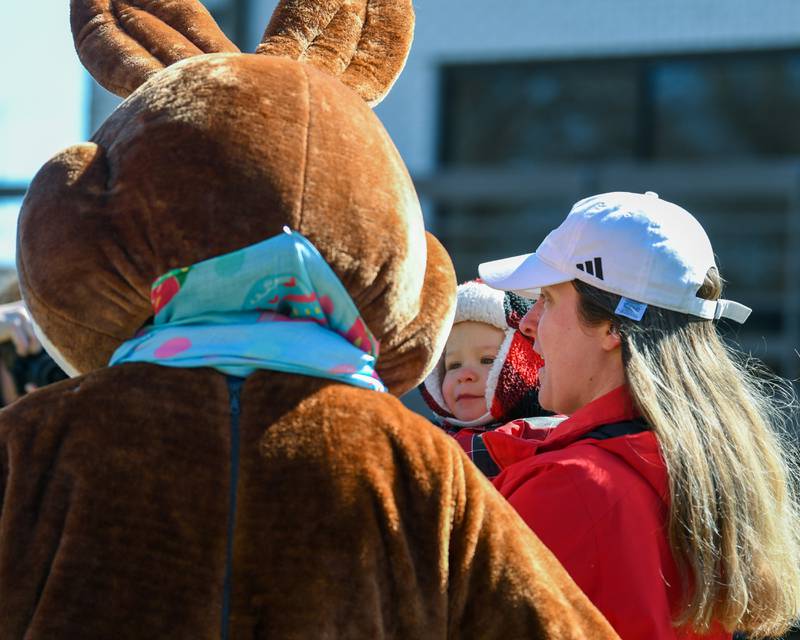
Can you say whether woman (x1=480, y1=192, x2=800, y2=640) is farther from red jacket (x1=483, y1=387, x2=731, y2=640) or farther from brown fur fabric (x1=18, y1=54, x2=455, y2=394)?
brown fur fabric (x1=18, y1=54, x2=455, y2=394)

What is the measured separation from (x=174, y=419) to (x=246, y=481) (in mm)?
121

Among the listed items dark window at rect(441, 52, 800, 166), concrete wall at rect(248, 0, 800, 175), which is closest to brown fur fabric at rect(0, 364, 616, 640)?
concrete wall at rect(248, 0, 800, 175)

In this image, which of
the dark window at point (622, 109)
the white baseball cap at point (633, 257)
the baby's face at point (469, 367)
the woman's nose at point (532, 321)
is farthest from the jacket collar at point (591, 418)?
the dark window at point (622, 109)

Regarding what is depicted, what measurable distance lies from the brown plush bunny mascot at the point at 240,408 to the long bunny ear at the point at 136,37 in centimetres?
17

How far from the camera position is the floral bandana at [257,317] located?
1.66 meters

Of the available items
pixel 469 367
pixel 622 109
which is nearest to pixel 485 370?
pixel 469 367

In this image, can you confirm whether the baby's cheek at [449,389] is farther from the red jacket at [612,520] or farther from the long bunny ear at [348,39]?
the long bunny ear at [348,39]

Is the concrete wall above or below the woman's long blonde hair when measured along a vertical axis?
below

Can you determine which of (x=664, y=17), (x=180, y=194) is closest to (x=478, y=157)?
(x=664, y=17)

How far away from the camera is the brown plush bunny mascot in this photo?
1590 mm

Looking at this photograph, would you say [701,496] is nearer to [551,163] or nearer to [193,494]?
[193,494]

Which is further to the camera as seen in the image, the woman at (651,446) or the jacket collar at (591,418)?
the jacket collar at (591,418)

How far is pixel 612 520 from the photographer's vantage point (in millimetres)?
2109

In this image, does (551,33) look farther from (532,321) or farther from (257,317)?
(257,317)
